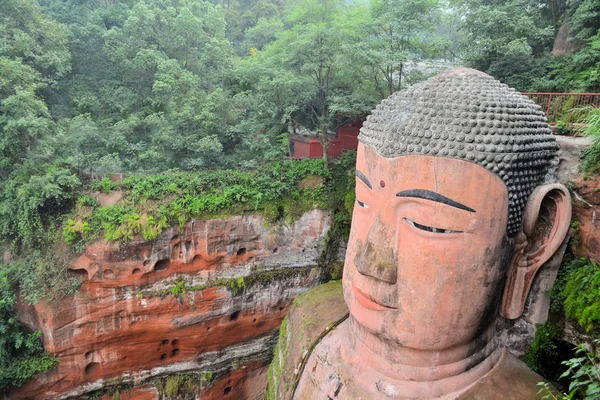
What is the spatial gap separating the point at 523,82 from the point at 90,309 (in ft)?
45.8

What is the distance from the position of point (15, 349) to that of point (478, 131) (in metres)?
13.1

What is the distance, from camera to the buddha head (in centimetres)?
430

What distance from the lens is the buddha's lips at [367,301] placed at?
191 inches

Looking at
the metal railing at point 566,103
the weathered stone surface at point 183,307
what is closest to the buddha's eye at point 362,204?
the metal railing at point 566,103

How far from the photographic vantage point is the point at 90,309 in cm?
1094

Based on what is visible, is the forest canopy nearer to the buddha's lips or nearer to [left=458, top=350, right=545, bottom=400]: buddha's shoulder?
the buddha's lips

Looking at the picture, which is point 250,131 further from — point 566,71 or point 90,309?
point 566,71

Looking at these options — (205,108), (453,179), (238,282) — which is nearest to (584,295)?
(453,179)

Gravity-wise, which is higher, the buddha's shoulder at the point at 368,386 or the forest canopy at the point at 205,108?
the forest canopy at the point at 205,108

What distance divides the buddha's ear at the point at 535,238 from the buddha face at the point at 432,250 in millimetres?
229

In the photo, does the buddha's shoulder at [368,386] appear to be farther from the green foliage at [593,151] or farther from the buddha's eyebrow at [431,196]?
the green foliage at [593,151]

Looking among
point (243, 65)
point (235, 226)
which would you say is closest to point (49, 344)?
point (235, 226)

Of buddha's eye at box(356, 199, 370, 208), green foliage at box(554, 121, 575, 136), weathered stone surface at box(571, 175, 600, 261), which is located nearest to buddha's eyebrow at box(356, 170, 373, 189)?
buddha's eye at box(356, 199, 370, 208)

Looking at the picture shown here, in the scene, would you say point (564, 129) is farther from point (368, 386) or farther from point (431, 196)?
point (368, 386)
